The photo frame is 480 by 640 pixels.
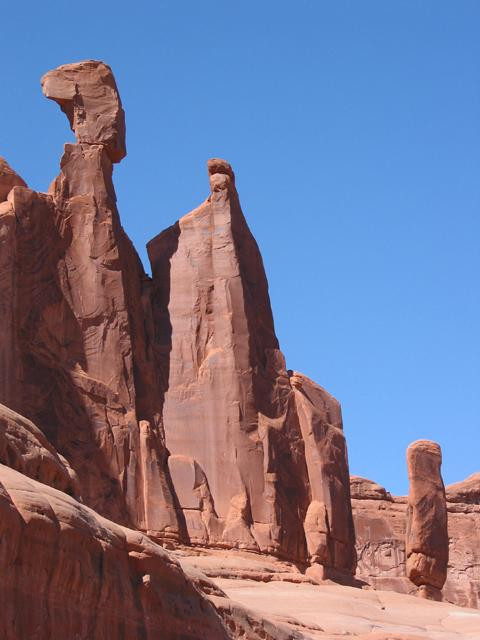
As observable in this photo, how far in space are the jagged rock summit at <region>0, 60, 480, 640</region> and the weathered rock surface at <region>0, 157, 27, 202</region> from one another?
0.04m

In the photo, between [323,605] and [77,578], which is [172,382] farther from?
[77,578]

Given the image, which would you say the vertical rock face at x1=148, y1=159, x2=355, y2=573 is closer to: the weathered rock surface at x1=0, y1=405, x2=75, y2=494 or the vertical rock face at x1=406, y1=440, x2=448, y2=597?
the vertical rock face at x1=406, y1=440, x2=448, y2=597

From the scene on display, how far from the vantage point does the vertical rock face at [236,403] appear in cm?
3984

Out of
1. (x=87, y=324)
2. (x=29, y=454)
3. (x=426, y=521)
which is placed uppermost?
(x=87, y=324)

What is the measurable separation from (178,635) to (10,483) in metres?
3.92

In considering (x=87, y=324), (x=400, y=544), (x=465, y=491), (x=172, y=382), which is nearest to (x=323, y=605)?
(x=87, y=324)

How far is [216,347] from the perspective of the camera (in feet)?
135

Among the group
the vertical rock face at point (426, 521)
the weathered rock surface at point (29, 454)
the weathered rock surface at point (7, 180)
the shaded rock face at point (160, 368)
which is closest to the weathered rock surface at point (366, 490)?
the vertical rock face at point (426, 521)

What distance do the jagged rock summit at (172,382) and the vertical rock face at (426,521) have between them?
0.06 meters

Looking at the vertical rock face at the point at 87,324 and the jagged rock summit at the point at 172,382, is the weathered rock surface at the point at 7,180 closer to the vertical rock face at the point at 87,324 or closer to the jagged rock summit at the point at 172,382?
the jagged rock summit at the point at 172,382

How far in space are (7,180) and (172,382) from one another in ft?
20.2

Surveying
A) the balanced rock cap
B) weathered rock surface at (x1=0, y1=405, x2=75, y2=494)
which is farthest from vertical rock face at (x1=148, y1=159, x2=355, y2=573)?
weathered rock surface at (x1=0, y1=405, x2=75, y2=494)

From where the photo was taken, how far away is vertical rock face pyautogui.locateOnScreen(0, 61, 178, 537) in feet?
119

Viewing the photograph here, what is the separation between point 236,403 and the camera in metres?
40.5
